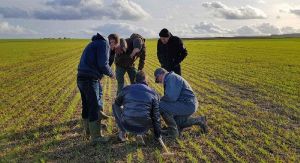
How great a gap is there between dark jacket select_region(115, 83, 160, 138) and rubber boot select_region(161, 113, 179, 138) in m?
0.78

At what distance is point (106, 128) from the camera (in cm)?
941

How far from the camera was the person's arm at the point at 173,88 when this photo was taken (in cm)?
823

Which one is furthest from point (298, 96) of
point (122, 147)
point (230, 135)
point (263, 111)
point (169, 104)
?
point (122, 147)

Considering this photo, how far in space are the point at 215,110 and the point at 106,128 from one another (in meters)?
3.48

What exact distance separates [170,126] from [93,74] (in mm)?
1777

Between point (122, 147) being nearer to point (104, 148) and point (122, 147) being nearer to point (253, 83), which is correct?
point (104, 148)

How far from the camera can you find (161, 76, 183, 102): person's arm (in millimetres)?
8227

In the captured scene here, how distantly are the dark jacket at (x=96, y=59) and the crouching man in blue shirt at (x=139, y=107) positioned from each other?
576 mm

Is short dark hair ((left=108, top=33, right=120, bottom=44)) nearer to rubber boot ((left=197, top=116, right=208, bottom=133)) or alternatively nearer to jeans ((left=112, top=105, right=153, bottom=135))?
jeans ((left=112, top=105, right=153, bottom=135))

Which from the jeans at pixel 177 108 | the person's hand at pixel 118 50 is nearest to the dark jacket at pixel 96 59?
the jeans at pixel 177 108

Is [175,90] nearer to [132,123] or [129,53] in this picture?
[132,123]

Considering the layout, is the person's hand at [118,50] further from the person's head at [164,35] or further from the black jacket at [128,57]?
the person's head at [164,35]

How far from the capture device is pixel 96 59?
312 inches

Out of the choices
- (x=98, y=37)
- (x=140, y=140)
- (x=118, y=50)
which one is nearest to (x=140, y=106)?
(x=140, y=140)
